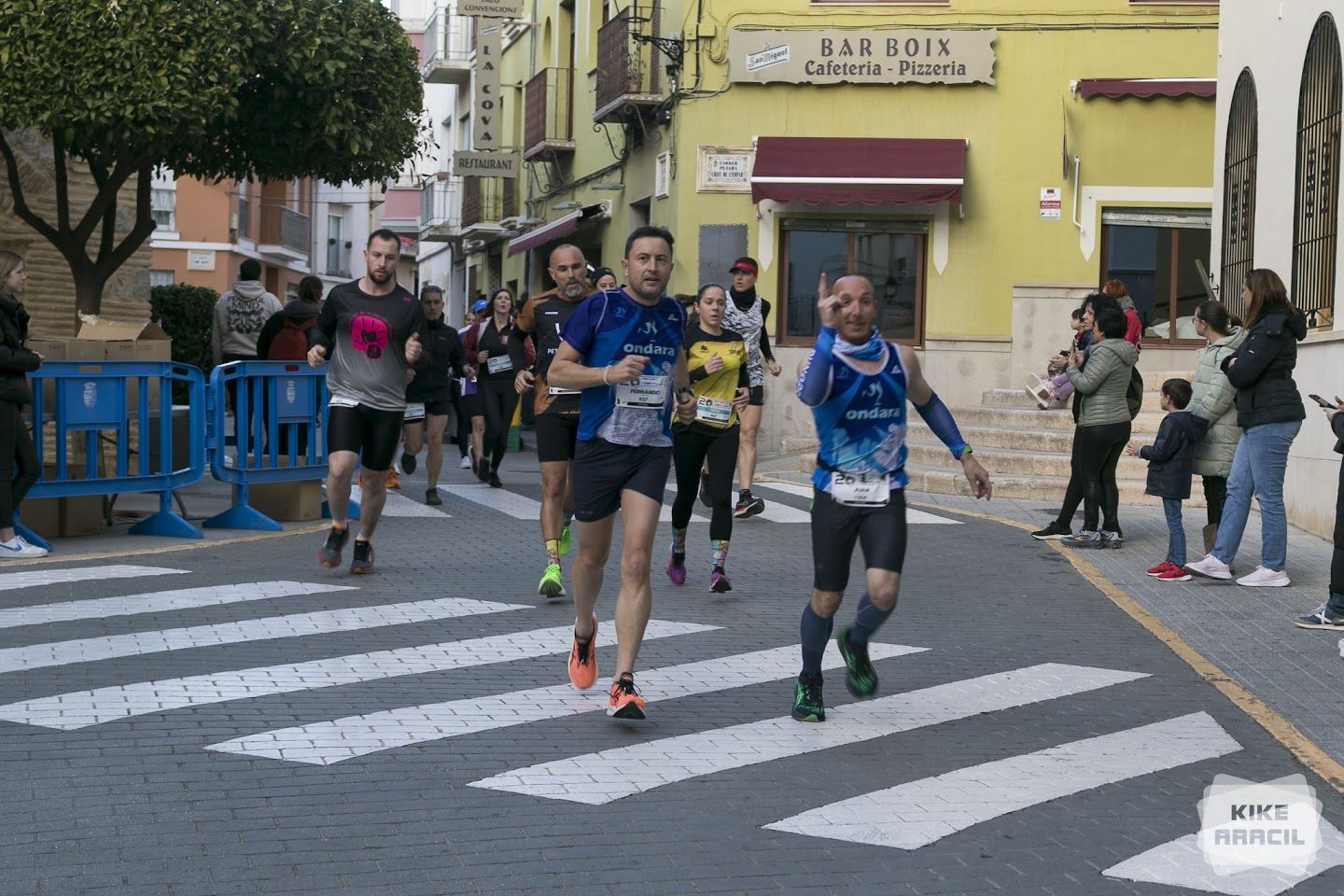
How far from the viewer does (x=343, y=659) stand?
318 inches

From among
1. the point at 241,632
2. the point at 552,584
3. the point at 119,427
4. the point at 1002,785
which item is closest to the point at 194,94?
the point at 119,427

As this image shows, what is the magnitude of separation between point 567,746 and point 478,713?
0.65 metres

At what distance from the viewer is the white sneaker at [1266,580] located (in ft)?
36.8

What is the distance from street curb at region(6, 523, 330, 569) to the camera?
11109 millimetres

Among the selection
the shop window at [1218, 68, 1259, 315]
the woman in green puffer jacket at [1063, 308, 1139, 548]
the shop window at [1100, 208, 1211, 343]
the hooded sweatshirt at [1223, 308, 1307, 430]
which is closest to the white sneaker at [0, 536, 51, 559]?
the woman in green puffer jacket at [1063, 308, 1139, 548]

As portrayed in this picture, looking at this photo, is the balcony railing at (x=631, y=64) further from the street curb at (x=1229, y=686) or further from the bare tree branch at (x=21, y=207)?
Result: the street curb at (x=1229, y=686)

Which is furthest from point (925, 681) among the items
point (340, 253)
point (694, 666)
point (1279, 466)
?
point (340, 253)

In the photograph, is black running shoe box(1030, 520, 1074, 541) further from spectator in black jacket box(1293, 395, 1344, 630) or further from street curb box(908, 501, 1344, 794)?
spectator in black jacket box(1293, 395, 1344, 630)

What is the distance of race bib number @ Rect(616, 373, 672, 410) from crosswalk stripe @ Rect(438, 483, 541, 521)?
6915 millimetres

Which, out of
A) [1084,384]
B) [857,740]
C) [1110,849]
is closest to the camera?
[1110,849]

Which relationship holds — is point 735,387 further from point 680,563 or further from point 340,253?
point 340,253

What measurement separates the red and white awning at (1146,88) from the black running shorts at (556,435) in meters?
14.5

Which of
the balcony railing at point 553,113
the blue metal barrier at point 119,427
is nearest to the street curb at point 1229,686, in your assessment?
the blue metal barrier at point 119,427

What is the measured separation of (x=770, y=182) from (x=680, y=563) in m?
12.2
